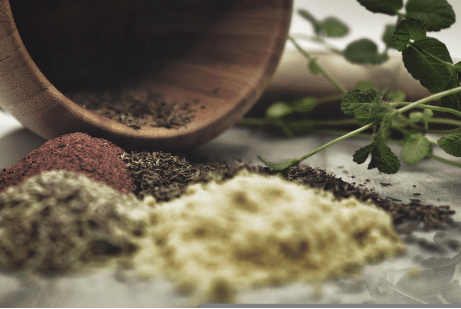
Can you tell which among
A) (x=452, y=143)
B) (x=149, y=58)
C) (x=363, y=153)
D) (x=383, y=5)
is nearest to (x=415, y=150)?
(x=452, y=143)

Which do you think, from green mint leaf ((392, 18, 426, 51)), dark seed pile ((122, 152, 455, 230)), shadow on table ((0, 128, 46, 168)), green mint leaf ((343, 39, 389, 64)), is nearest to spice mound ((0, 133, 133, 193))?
dark seed pile ((122, 152, 455, 230))

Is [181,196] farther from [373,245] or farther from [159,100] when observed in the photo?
[159,100]

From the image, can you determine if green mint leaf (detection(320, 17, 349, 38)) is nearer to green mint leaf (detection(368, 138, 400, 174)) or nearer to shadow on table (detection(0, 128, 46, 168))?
green mint leaf (detection(368, 138, 400, 174))

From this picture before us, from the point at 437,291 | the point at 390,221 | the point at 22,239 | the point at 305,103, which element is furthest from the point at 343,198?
the point at 305,103

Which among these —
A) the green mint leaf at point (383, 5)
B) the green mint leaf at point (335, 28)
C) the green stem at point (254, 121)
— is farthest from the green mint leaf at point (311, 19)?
the green mint leaf at point (383, 5)

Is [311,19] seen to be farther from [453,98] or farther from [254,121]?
[453,98]
